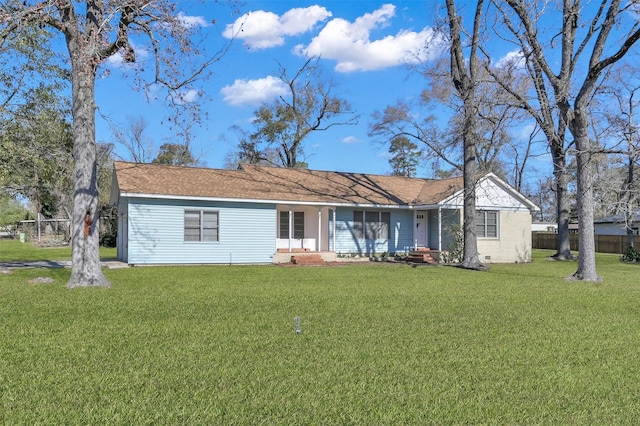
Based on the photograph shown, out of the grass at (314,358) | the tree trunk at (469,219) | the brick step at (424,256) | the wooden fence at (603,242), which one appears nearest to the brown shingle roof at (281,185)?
the brick step at (424,256)

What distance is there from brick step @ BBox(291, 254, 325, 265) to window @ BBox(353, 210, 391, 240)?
287cm

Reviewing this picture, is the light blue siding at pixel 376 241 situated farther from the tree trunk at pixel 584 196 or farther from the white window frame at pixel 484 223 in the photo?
the tree trunk at pixel 584 196

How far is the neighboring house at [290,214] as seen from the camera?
1797 cm

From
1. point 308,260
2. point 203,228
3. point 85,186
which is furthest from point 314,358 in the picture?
point 308,260

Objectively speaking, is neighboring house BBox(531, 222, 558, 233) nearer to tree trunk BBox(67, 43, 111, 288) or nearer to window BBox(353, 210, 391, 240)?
window BBox(353, 210, 391, 240)

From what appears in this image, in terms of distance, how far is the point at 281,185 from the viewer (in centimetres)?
2166

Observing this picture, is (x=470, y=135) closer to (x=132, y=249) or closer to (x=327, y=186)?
(x=327, y=186)

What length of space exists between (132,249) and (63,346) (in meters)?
11.9

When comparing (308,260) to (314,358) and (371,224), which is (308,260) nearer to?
(371,224)

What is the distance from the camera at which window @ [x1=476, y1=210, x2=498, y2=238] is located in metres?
22.8

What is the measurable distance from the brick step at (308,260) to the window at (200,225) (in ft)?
10.4

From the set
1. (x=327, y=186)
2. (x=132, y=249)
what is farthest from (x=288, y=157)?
(x=132, y=249)

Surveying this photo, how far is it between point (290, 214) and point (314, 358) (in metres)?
15.3

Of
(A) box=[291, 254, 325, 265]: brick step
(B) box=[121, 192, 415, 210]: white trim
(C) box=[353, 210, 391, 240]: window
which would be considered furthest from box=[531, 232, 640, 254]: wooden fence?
(A) box=[291, 254, 325, 265]: brick step
